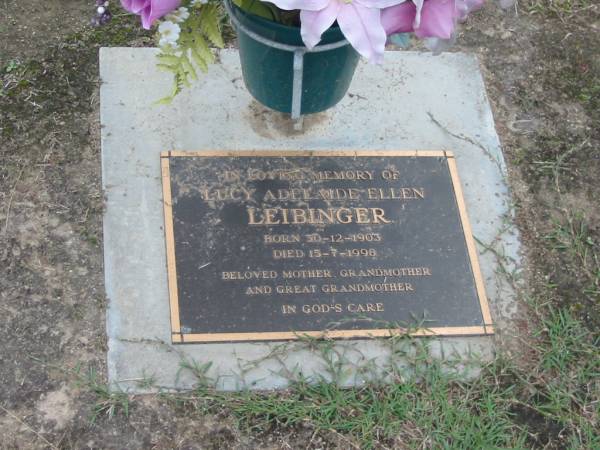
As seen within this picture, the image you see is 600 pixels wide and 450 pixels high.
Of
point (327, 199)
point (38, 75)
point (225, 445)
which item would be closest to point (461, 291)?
point (327, 199)

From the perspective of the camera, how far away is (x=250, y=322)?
2.21 metres

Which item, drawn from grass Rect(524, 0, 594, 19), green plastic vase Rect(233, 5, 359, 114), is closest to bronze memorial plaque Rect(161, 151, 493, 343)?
green plastic vase Rect(233, 5, 359, 114)

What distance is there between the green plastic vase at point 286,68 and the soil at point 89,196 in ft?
2.03

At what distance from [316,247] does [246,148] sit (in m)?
0.44

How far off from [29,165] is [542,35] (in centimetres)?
210

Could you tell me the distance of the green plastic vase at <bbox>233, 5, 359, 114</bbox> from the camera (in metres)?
2.08

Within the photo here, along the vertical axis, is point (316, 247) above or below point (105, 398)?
above

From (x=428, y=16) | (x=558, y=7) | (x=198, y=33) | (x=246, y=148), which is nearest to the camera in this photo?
(x=428, y=16)

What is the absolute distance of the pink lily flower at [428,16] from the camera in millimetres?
1627

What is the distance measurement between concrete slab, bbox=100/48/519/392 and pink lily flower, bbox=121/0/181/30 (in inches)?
32.6

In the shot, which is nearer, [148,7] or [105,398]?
[148,7]

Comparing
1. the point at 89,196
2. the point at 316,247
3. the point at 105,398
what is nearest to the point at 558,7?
the point at 316,247

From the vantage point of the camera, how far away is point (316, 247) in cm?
235

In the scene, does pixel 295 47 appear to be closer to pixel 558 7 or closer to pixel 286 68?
pixel 286 68
